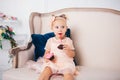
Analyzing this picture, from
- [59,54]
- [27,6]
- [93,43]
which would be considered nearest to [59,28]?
[59,54]

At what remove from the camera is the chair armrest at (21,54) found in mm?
1836

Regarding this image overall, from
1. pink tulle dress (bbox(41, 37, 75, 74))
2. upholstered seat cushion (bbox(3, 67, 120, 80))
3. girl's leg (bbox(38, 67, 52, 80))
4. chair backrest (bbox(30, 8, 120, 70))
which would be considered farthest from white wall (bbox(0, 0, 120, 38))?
girl's leg (bbox(38, 67, 52, 80))

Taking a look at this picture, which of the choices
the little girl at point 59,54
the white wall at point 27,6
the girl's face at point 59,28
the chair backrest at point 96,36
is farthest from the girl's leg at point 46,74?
the white wall at point 27,6

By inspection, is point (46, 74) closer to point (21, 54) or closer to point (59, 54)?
point (59, 54)

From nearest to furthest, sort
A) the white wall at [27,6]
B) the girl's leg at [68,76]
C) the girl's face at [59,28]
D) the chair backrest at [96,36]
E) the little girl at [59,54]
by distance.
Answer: the girl's leg at [68,76] → the little girl at [59,54] → the girl's face at [59,28] → the chair backrest at [96,36] → the white wall at [27,6]

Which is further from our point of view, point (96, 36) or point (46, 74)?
point (96, 36)

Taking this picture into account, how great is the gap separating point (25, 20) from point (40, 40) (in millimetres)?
795

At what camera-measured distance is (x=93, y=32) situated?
1.97 metres

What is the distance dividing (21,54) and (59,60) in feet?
1.21

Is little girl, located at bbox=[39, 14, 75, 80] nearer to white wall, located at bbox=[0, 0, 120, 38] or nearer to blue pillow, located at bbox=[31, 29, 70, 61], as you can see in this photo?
blue pillow, located at bbox=[31, 29, 70, 61]

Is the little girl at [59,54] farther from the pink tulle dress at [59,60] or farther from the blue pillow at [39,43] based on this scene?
the blue pillow at [39,43]

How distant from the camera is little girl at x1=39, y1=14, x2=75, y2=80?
1.62m

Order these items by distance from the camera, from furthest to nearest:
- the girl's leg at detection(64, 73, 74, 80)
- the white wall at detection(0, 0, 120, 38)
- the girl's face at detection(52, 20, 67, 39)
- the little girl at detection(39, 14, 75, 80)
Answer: the white wall at detection(0, 0, 120, 38) < the girl's face at detection(52, 20, 67, 39) < the little girl at detection(39, 14, 75, 80) < the girl's leg at detection(64, 73, 74, 80)

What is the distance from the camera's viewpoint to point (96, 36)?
196cm
